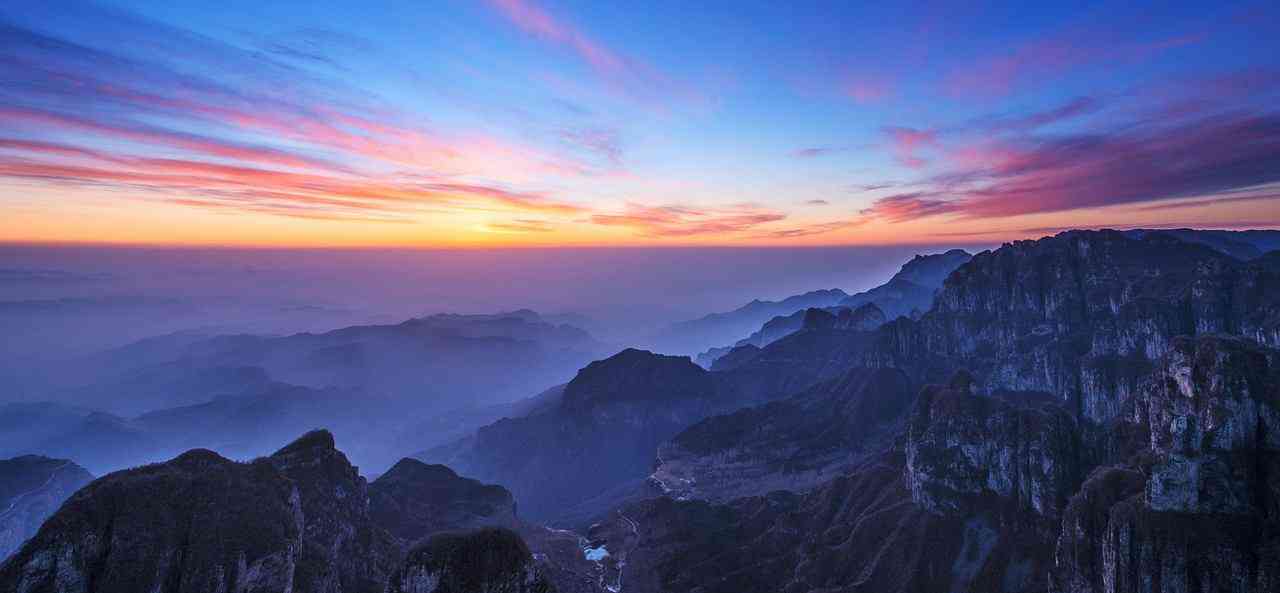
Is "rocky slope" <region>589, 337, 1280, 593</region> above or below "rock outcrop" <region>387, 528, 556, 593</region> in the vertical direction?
below

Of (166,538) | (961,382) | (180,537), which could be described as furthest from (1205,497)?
(166,538)

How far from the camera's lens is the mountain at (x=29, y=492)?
15488cm

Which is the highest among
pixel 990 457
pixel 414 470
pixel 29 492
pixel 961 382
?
pixel 961 382

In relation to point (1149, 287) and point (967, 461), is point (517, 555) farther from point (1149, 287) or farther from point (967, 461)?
point (1149, 287)

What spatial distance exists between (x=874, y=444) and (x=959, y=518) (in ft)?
292

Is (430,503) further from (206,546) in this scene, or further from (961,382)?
(961,382)

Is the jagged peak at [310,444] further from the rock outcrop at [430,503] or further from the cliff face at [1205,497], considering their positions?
the cliff face at [1205,497]

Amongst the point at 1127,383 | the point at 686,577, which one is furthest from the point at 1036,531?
the point at 1127,383

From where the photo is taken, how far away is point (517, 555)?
53438 millimetres

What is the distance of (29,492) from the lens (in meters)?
170

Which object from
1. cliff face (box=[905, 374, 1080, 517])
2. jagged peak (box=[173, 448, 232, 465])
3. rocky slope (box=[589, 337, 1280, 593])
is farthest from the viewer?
cliff face (box=[905, 374, 1080, 517])

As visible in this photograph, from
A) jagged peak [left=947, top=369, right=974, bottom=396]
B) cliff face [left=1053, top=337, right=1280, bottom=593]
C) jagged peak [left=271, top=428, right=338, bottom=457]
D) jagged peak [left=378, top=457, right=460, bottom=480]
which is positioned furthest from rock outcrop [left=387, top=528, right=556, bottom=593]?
jagged peak [left=378, top=457, right=460, bottom=480]

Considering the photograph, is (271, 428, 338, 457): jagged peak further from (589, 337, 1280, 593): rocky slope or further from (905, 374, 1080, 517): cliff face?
(905, 374, 1080, 517): cliff face

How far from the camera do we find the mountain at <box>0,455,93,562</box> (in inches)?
6097
